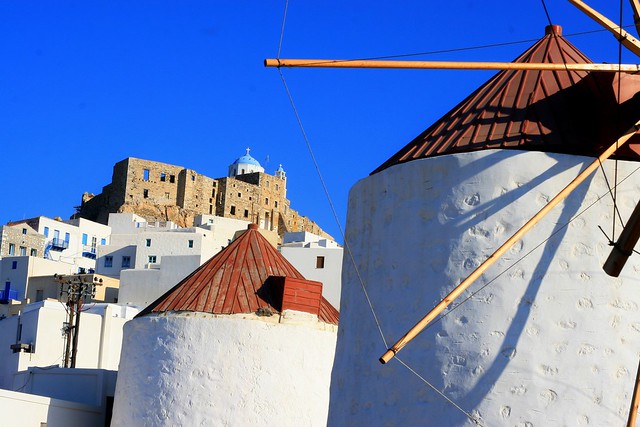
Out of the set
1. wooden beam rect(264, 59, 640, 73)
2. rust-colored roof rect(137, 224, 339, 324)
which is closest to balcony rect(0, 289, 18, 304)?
rust-colored roof rect(137, 224, 339, 324)

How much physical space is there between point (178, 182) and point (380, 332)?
69627 mm

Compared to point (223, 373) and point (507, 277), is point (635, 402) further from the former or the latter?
point (223, 373)

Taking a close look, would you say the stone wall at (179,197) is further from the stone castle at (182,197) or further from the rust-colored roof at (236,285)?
the rust-colored roof at (236,285)

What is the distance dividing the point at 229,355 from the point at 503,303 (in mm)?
9787

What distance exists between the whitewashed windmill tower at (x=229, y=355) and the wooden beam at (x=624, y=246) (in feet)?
33.9

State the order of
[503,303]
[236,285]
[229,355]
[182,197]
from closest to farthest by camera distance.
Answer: [503,303] → [229,355] → [236,285] → [182,197]

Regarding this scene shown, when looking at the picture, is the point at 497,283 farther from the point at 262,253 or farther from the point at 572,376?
the point at 262,253

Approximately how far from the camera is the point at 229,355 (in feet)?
60.6

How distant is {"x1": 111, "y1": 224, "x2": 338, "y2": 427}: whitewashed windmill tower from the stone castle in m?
55.9

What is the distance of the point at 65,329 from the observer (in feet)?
90.0

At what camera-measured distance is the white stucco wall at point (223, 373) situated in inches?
720

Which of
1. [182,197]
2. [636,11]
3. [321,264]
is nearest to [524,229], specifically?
[636,11]

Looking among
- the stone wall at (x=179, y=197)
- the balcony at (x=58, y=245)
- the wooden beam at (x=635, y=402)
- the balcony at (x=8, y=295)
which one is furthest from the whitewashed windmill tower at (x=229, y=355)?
the stone wall at (x=179, y=197)

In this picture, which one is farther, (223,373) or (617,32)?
(223,373)
